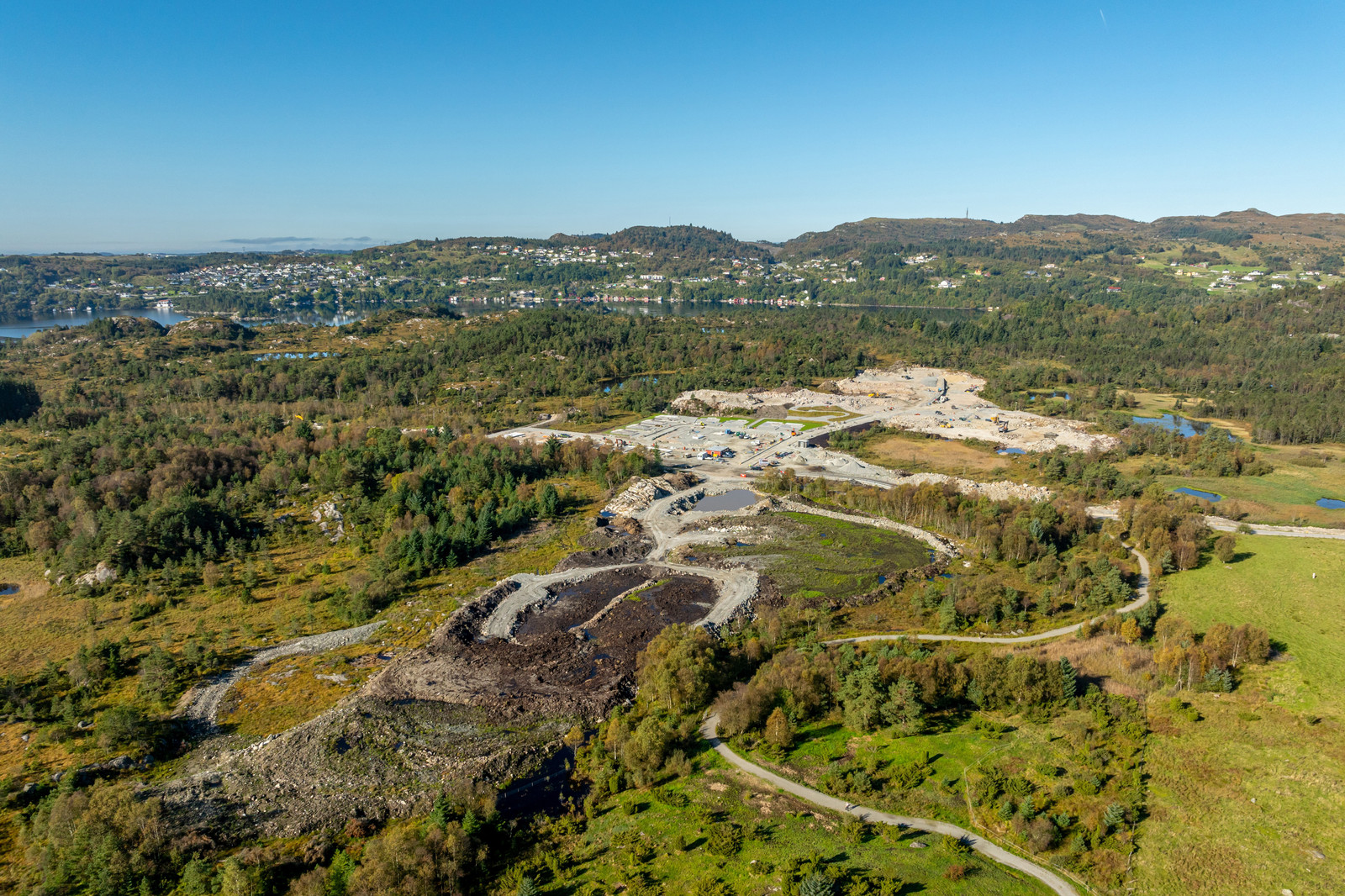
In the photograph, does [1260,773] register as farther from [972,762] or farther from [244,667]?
[244,667]

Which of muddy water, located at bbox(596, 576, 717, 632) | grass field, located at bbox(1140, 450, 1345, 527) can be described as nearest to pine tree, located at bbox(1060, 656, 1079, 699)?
muddy water, located at bbox(596, 576, 717, 632)

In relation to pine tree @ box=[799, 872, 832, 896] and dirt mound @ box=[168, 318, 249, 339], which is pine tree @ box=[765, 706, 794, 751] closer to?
pine tree @ box=[799, 872, 832, 896]

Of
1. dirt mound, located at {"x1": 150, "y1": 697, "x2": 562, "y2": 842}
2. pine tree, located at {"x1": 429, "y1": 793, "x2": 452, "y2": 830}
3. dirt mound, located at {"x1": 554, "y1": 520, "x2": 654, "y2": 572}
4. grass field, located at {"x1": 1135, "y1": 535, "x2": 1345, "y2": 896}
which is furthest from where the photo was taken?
dirt mound, located at {"x1": 554, "y1": 520, "x2": 654, "y2": 572}

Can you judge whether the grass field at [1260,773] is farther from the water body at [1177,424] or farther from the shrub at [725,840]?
the water body at [1177,424]

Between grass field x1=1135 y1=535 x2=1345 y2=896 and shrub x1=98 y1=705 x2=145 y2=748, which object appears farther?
shrub x1=98 y1=705 x2=145 y2=748

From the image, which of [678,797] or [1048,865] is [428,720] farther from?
[1048,865]

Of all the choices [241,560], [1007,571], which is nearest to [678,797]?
[1007,571]
